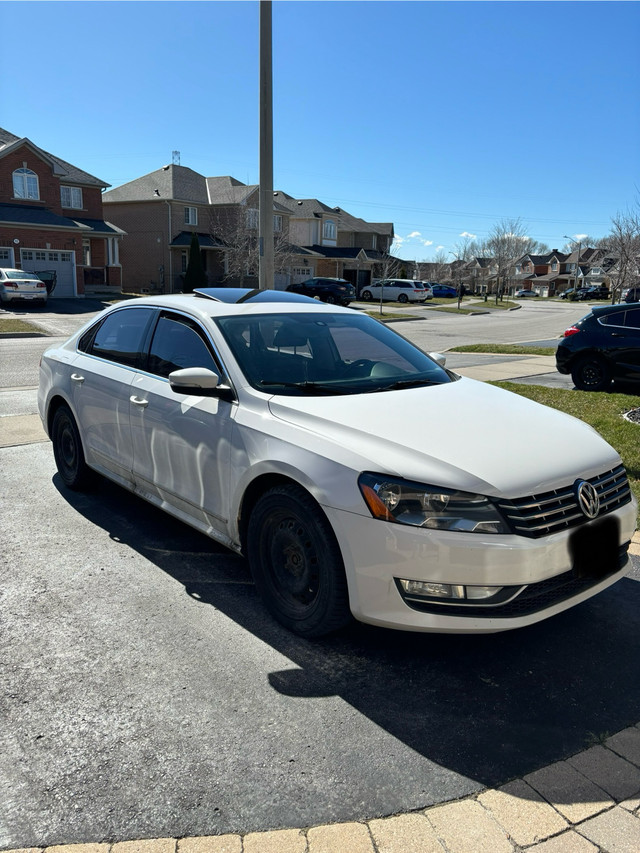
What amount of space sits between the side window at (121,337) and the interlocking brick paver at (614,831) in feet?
12.3

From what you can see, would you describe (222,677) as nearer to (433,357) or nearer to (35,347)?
(433,357)

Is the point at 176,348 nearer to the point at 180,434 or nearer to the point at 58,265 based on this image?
the point at 180,434

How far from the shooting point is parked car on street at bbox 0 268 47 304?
2762 centimetres

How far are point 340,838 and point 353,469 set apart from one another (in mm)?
1412

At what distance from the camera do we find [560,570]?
306 centimetres

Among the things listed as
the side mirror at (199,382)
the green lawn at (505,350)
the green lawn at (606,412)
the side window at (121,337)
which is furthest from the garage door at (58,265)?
the side mirror at (199,382)

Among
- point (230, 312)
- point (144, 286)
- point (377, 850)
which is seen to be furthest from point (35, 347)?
point (144, 286)

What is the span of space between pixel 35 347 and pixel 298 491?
51.4 ft

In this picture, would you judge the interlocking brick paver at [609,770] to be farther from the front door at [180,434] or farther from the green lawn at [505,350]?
the green lawn at [505,350]

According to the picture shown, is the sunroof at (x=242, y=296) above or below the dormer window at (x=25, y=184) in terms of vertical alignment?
below

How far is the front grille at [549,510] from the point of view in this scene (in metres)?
2.93

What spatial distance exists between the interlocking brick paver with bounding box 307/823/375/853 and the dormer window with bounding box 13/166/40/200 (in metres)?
38.9

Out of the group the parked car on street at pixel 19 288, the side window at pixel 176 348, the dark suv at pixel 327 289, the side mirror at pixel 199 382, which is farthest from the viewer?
the dark suv at pixel 327 289

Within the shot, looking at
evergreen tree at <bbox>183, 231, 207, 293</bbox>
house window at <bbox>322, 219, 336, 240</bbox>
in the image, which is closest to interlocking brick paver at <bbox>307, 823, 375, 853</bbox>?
evergreen tree at <bbox>183, 231, 207, 293</bbox>
